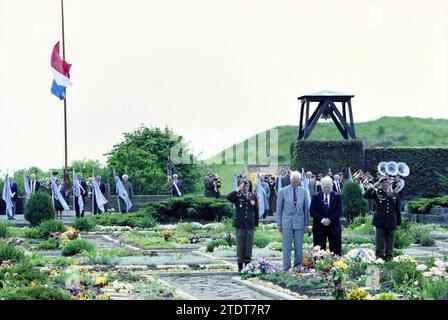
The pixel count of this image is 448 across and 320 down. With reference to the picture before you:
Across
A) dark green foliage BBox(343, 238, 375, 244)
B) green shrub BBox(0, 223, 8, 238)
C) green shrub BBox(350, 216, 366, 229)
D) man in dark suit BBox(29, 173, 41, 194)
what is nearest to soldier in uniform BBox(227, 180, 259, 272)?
dark green foliage BBox(343, 238, 375, 244)

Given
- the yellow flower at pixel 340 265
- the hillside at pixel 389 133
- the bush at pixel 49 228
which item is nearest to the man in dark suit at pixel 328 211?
the yellow flower at pixel 340 265

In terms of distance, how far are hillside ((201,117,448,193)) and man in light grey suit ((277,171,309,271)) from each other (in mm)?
54321

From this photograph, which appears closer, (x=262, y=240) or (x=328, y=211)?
(x=328, y=211)

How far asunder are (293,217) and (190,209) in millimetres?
16316

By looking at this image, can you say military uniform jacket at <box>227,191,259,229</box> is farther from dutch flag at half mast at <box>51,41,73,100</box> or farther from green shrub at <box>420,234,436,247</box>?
dutch flag at half mast at <box>51,41,73,100</box>

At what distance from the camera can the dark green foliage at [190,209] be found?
33281mm

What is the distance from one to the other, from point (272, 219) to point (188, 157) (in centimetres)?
2502

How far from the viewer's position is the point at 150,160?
182ft

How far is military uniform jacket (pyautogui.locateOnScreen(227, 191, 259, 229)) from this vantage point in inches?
688

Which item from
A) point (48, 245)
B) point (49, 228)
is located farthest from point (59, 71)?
point (48, 245)

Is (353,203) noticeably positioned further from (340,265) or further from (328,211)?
(340,265)

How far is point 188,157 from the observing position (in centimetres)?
5944

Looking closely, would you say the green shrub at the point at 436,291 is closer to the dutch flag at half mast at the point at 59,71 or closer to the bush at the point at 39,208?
the bush at the point at 39,208
